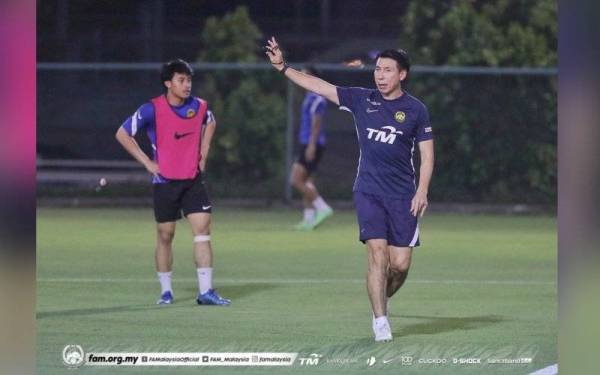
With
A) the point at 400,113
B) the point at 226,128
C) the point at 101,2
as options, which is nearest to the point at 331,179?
the point at 226,128

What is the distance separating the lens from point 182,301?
41.1 ft

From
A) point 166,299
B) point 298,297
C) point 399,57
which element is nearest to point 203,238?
point 166,299

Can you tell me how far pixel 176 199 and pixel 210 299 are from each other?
0.89 m

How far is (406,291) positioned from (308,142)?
6.90 metres

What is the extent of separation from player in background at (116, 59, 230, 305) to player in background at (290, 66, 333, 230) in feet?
24.4

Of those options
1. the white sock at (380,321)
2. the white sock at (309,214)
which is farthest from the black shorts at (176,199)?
the white sock at (309,214)

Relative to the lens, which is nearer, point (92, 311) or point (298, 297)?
point (92, 311)

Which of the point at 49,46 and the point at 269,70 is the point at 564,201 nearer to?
the point at 269,70

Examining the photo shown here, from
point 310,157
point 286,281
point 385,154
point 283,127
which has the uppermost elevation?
point 385,154

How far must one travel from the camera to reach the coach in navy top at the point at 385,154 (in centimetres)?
1004

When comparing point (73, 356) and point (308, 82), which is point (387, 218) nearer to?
point (308, 82)

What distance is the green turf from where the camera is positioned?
9.71m

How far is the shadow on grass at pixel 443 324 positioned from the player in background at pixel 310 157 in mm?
8407

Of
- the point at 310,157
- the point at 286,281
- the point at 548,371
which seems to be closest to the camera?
the point at 548,371
